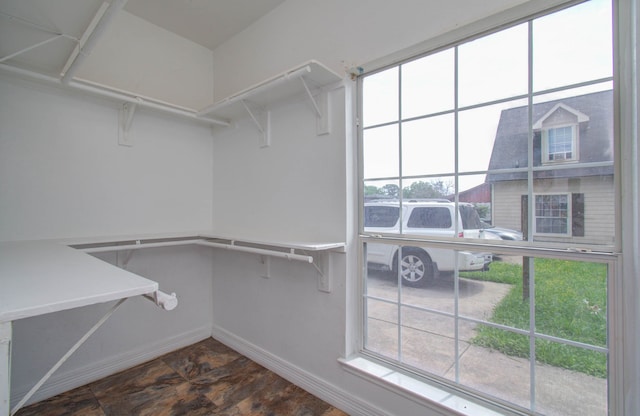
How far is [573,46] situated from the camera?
1097 millimetres

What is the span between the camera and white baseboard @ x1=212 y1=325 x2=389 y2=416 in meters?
1.60

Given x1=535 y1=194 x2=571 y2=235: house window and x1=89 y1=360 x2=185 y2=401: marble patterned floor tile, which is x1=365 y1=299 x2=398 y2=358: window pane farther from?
x1=89 y1=360 x2=185 y2=401: marble patterned floor tile

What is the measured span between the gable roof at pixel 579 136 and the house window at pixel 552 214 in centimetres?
10

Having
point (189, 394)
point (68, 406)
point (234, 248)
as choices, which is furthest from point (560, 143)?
point (68, 406)

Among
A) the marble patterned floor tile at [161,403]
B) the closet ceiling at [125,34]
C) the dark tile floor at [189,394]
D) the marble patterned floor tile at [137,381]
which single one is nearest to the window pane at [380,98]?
the closet ceiling at [125,34]

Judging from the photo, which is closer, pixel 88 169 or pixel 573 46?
pixel 573 46

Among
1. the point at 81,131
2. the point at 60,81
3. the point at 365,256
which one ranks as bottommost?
the point at 365,256

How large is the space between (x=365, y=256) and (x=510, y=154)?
910 mm

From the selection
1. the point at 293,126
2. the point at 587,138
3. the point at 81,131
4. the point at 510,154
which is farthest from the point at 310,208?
the point at 81,131

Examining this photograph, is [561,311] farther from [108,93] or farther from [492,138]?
[108,93]

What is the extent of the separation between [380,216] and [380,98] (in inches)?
27.5

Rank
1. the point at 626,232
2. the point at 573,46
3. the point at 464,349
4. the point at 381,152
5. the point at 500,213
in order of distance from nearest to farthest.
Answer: the point at 626,232 → the point at 573,46 → the point at 500,213 → the point at 464,349 → the point at 381,152

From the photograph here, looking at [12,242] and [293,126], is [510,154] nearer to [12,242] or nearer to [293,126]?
[293,126]

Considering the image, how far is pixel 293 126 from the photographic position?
6.41ft
